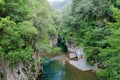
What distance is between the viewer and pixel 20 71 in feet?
76.0

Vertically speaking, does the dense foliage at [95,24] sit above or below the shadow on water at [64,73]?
above

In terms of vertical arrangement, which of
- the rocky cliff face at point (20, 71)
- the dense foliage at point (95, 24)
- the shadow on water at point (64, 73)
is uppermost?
the dense foliage at point (95, 24)

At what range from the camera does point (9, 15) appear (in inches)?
814

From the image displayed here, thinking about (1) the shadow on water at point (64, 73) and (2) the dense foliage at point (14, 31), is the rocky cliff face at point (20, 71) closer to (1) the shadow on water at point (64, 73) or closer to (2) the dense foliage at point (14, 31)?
(2) the dense foliage at point (14, 31)

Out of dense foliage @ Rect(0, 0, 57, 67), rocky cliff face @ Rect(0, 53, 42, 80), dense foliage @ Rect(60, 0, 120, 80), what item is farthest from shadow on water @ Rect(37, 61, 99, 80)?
dense foliage @ Rect(0, 0, 57, 67)

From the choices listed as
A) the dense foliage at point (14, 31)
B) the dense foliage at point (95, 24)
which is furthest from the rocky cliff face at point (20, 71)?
the dense foliage at point (95, 24)

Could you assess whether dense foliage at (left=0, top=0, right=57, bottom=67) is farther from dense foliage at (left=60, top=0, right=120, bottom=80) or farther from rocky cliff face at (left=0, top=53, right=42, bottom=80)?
dense foliage at (left=60, top=0, right=120, bottom=80)

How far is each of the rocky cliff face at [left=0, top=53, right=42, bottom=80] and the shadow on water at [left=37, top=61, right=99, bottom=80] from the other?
248 centimetres

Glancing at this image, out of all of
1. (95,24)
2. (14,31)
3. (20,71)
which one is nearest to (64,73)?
(95,24)

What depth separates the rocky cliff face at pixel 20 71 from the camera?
21344mm

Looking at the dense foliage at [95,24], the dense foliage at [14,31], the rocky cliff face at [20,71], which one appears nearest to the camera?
the dense foliage at [14,31]

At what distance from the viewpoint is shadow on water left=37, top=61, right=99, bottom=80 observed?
28469 millimetres

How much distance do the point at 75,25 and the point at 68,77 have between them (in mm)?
13975

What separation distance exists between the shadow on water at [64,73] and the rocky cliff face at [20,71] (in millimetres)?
2482
